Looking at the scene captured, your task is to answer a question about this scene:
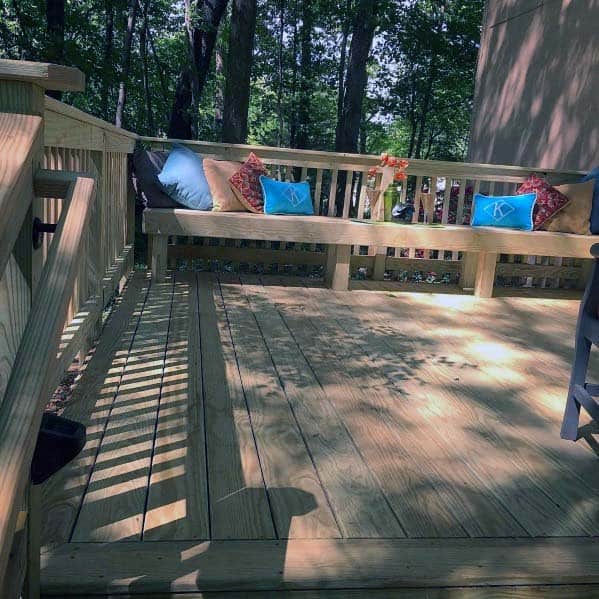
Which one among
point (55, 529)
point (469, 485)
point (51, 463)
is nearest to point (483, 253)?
point (469, 485)

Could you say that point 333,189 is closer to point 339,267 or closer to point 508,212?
point 339,267

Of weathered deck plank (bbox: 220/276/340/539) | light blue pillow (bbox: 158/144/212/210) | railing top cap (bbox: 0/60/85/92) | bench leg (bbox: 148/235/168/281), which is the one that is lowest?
weathered deck plank (bbox: 220/276/340/539)

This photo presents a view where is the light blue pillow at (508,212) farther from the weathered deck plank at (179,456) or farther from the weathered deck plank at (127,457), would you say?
the weathered deck plank at (127,457)

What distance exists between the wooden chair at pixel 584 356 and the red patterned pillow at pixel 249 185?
2.87 metres

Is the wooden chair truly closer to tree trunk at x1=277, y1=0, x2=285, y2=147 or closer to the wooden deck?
the wooden deck

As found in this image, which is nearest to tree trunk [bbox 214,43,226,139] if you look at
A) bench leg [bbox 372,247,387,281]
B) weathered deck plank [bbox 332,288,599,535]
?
bench leg [bbox 372,247,387,281]

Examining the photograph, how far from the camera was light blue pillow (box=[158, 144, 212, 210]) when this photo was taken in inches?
175

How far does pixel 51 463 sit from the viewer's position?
33.1 inches

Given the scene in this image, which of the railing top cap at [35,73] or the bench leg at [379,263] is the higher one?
the railing top cap at [35,73]

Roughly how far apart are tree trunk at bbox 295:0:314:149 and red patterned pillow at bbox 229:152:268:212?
34.4 ft

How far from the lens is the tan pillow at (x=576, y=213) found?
4.80m

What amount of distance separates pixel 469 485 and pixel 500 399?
33.3 inches

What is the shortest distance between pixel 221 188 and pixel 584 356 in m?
3.03

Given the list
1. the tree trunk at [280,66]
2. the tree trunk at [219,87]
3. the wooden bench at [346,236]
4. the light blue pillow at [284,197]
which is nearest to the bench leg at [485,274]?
the wooden bench at [346,236]
